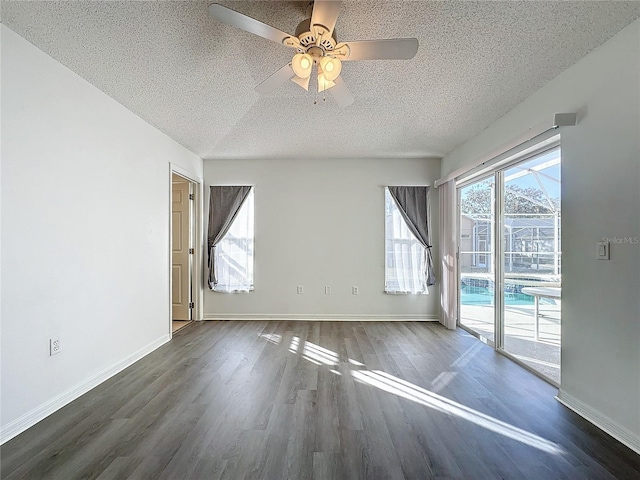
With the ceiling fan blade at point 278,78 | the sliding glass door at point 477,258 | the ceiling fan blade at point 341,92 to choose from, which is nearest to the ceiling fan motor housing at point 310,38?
the ceiling fan blade at point 278,78

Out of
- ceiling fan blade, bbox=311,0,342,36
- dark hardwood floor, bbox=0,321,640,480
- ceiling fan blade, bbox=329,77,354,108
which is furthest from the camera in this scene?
ceiling fan blade, bbox=329,77,354,108

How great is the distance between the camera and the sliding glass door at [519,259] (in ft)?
9.46

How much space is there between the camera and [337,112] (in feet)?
11.2

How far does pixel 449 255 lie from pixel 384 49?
3370 mm

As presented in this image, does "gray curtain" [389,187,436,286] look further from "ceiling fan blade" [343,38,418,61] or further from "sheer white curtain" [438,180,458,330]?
"ceiling fan blade" [343,38,418,61]

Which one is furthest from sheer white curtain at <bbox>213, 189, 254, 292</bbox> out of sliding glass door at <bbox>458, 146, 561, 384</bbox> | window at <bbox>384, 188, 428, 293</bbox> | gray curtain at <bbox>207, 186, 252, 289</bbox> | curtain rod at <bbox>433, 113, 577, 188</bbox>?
sliding glass door at <bbox>458, 146, 561, 384</bbox>

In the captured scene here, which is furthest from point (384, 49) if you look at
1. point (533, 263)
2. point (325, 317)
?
point (325, 317)

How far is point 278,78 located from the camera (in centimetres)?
223

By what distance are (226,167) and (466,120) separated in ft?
11.2

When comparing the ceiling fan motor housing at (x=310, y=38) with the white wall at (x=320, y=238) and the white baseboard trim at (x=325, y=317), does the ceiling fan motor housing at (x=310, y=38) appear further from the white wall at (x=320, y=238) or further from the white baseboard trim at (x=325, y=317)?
the white baseboard trim at (x=325, y=317)

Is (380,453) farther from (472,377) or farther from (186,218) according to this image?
(186,218)

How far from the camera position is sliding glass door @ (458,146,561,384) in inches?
113

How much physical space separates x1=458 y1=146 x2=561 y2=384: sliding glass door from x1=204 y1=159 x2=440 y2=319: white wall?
1012 mm

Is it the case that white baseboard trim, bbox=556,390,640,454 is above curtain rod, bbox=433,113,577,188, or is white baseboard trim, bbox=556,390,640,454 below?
below
